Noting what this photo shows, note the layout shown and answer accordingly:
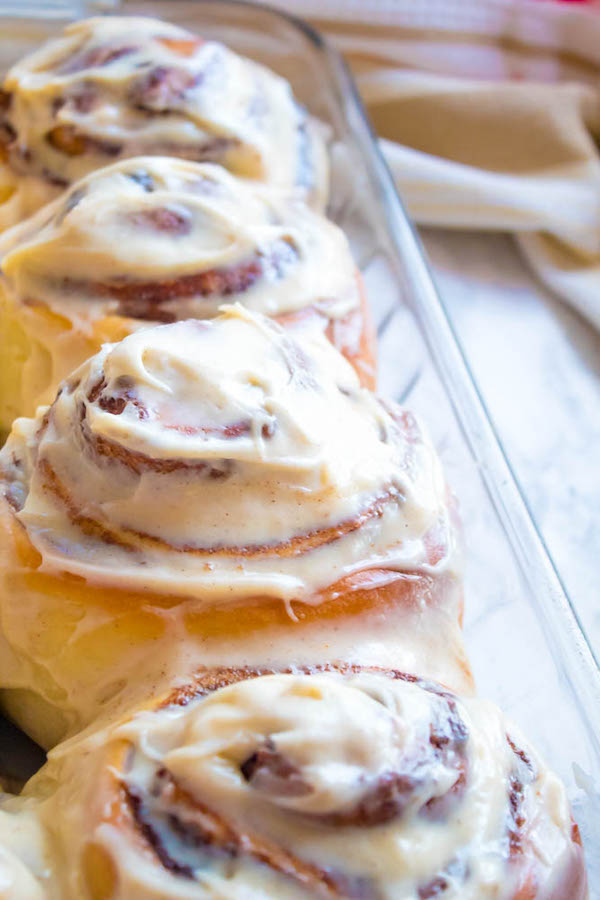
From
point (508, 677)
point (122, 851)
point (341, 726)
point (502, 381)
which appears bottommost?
point (502, 381)

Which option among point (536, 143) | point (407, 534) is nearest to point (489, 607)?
point (407, 534)

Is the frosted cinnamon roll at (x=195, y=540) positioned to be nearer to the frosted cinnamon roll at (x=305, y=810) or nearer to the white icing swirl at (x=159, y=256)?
the frosted cinnamon roll at (x=305, y=810)

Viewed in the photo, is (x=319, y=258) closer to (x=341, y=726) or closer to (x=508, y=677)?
(x=508, y=677)

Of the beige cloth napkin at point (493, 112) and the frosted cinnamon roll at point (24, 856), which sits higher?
the beige cloth napkin at point (493, 112)

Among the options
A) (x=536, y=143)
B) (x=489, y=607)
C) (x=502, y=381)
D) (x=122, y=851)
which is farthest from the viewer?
(x=536, y=143)

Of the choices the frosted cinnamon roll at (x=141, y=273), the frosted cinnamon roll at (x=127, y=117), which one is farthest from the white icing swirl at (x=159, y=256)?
the frosted cinnamon roll at (x=127, y=117)

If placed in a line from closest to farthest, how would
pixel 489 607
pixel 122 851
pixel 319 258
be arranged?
pixel 122 851, pixel 489 607, pixel 319 258

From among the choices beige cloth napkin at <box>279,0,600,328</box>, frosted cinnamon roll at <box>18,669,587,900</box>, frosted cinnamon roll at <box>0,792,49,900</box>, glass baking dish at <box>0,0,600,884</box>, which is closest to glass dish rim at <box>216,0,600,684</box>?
glass baking dish at <box>0,0,600,884</box>

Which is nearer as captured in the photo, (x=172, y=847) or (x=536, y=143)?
(x=172, y=847)
